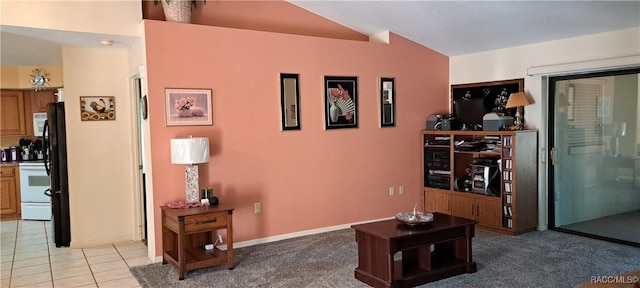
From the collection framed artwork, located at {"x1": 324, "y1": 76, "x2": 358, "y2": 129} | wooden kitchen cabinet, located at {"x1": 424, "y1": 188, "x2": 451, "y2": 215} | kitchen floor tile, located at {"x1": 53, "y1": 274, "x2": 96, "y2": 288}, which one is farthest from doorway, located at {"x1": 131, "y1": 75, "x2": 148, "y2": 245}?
wooden kitchen cabinet, located at {"x1": 424, "y1": 188, "x2": 451, "y2": 215}

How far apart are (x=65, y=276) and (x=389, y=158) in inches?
156

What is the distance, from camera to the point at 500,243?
4.99 metres

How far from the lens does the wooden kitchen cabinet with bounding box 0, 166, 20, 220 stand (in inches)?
276

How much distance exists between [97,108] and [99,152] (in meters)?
0.52

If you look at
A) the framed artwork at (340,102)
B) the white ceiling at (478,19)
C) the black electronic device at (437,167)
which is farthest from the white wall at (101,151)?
the black electronic device at (437,167)

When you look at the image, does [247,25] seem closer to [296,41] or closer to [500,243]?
[296,41]

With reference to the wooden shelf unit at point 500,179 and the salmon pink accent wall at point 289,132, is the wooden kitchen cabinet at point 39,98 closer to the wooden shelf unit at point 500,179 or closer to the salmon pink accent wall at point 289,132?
the salmon pink accent wall at point 289,132

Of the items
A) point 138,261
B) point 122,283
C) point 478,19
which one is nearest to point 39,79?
point 138,261

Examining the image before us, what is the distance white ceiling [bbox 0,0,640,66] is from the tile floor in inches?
90.5

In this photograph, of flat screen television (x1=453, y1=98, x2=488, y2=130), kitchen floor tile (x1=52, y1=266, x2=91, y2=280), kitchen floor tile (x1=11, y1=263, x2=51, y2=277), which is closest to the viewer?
kitchen floor tile (x1=52, y1=266, x2=91, y2=280)

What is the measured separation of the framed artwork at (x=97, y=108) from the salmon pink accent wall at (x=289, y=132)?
4.00 feet

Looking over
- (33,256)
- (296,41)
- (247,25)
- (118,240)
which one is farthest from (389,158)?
(33,256)

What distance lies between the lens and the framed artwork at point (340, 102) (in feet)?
18.3

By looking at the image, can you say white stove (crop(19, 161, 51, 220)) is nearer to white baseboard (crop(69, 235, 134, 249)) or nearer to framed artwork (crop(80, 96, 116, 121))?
white baseboard (crop(69, 235, 134, 249))
